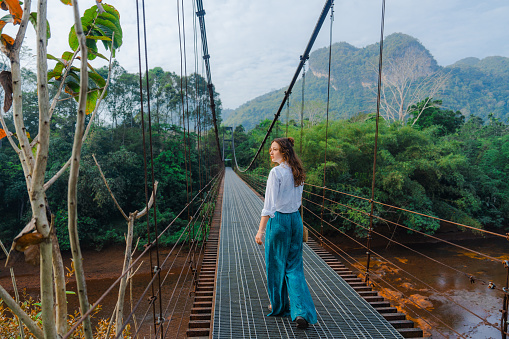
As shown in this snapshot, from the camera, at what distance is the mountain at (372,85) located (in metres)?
20.6

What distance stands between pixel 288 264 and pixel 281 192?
0.34m

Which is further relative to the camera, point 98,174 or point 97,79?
point 98,174

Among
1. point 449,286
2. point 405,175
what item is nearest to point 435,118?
point 405,175

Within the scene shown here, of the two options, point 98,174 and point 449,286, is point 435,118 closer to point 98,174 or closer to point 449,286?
point 449,286

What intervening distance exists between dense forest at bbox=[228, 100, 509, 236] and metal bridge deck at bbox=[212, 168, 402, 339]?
5207 millimetres

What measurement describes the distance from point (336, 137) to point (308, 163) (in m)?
1.34

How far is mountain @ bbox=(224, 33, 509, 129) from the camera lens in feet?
67.7

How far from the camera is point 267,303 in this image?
4.97ft

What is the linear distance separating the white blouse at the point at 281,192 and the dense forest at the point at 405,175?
19.5ft

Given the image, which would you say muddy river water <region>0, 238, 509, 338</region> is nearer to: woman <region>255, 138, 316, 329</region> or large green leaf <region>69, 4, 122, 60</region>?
woman <region>255, 138, 316, 329</region>

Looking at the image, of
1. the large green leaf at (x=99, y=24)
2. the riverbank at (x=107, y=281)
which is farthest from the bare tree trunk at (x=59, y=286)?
the riverbank at (x=107, y=281)

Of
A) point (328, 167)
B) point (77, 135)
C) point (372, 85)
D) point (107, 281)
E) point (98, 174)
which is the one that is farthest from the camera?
point (372, 85)

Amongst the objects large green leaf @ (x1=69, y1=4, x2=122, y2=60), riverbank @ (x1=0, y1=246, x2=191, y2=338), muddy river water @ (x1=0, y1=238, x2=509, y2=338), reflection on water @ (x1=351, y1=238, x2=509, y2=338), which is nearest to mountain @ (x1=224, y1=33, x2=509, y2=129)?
reflection on water @ (x1=351, y1=238, x2=509, y2=338)

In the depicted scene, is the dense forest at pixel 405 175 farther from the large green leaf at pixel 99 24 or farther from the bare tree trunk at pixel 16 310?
the bare tree trunk at pixel 16 310
